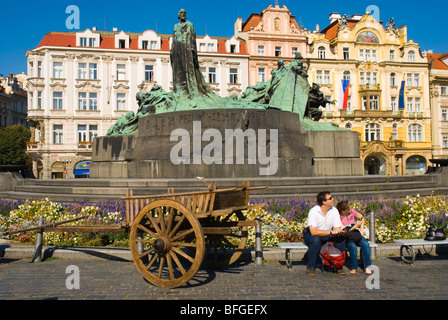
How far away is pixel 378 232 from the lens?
7.64 meters

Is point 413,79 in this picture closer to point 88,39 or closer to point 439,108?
point 439,108

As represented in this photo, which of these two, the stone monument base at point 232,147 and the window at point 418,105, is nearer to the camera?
the stone monument base at point 232,147

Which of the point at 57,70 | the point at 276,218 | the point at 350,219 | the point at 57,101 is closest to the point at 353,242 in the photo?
the point at 350,219

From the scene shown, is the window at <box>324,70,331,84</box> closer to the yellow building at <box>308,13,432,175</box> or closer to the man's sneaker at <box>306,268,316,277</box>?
the yellow building at <box>308,13,432,175</box>

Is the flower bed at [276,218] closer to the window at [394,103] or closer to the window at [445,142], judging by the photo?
the window at [394,103]

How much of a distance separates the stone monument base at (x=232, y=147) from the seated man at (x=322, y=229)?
21.9 feet

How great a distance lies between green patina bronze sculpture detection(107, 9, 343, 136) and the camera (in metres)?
15.1

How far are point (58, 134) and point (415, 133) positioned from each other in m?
41.9

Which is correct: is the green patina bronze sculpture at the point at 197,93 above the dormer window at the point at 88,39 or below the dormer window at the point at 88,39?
below

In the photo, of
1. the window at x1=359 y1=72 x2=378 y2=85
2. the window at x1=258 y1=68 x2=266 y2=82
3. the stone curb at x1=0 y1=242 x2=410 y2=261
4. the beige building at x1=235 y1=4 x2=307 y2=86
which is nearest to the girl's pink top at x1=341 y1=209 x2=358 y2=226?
the stone curb at x1=0 y1=242 x2=410 y2=261

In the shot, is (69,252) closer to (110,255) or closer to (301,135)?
(110,255)

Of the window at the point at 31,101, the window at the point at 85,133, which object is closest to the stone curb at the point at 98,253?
the window at the point at 85,133

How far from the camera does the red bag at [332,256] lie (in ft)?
19.3
